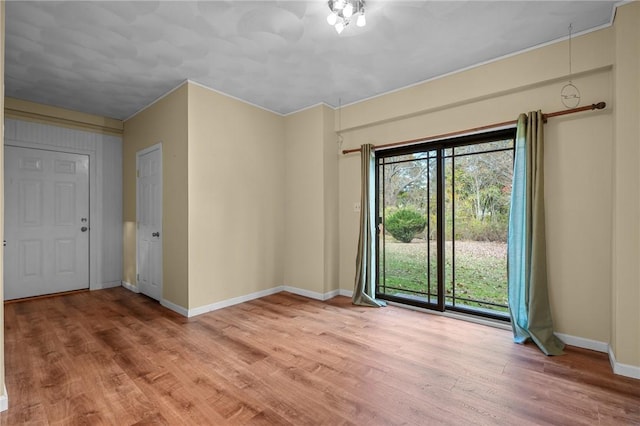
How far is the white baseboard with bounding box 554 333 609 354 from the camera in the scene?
2598 mm

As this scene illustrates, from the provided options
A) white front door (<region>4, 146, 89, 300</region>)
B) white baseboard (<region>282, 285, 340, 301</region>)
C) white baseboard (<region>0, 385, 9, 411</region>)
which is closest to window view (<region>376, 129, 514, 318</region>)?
white baseboard (<region>282, 285, 340, 301</region>)

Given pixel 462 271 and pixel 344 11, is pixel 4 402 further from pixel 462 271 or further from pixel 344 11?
pixel 462 271

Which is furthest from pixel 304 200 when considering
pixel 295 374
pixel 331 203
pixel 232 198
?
pixel 295 374

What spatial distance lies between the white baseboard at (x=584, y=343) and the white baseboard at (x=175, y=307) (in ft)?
12.5

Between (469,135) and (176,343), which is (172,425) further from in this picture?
(469,135)

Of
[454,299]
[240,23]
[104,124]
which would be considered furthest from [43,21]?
[454,299]

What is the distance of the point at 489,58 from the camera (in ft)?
9.99

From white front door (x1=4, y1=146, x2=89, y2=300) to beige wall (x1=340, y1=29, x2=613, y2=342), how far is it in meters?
5.49

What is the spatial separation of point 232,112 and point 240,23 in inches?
63.3

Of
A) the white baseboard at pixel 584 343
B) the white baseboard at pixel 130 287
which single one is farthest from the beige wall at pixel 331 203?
the white baseboard at pixel 130 287

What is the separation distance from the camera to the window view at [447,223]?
330cm

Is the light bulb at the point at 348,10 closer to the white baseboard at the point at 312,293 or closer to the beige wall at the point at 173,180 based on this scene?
the beige wall at the point at 173,180

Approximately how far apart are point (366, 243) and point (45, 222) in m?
4.60

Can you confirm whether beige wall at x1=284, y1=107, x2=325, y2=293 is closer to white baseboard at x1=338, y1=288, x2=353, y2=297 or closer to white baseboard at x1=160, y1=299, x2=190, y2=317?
white baseboard at x1=338, y1=288, x2=353, y2=297
